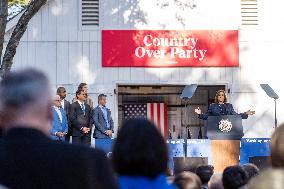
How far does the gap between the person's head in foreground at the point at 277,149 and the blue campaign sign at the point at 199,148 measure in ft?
31.1

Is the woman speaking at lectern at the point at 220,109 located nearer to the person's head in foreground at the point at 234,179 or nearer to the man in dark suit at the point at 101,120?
the man in dark suit at the point at 101,120

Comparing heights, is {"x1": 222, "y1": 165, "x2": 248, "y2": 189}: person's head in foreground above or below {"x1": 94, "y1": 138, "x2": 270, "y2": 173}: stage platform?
above

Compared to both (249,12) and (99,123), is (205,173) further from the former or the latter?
(249,12)

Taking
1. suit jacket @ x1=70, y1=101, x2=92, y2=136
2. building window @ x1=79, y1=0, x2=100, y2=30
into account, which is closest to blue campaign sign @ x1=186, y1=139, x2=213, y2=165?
suit jacket @ x1=70, y1=101, x2=92, y2=136

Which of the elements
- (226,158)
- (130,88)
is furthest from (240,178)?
(130,88)

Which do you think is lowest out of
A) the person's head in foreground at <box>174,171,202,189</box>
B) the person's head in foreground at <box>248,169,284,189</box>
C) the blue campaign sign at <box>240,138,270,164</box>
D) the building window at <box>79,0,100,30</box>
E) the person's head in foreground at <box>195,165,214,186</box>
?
the blue campaign sign at <box>240,138,270,164</box>

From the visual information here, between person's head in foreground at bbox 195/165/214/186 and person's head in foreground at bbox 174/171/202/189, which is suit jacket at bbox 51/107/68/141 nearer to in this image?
person's head in foreground at bbox 195/165/214/186

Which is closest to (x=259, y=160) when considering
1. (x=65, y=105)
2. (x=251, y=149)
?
(x=251, y=149)

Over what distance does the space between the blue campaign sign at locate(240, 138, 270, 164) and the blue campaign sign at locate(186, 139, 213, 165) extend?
617 mm

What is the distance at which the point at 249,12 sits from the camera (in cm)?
2038

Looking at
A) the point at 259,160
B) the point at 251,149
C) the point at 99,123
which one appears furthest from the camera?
the point at 99,123

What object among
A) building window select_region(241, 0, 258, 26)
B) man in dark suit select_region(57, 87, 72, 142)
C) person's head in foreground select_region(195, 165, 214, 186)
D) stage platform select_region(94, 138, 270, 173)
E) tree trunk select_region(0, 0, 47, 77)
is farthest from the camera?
building window select_region(241, 0, 258, 26)

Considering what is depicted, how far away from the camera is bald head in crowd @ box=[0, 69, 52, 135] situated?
118 inches

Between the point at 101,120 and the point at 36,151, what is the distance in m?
11.4
